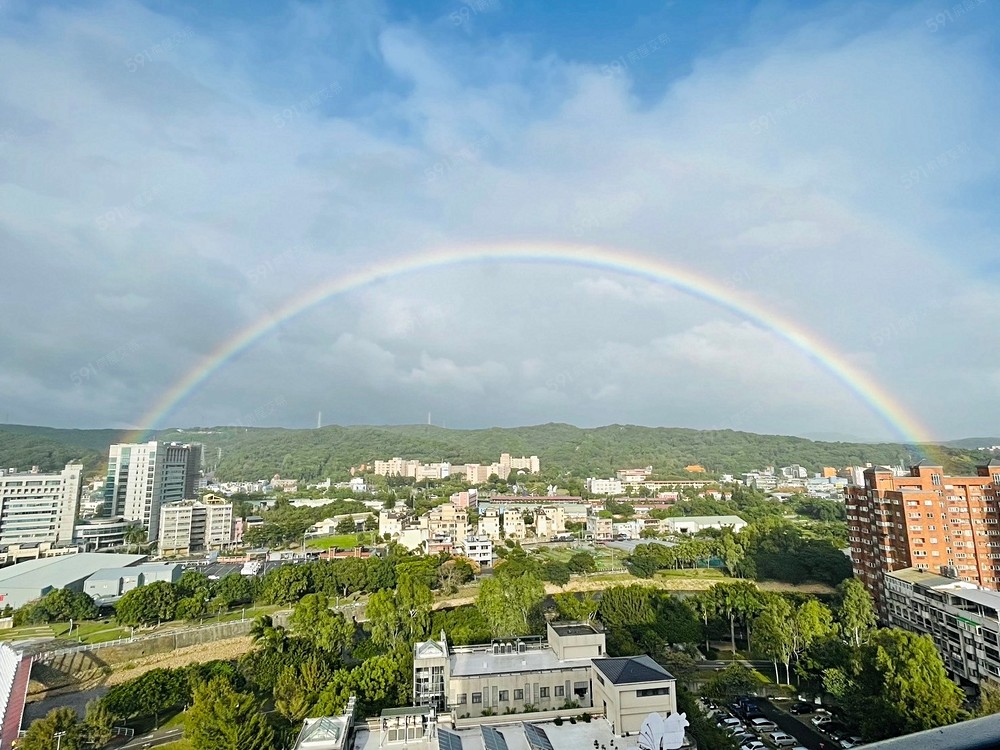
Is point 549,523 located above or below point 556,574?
above

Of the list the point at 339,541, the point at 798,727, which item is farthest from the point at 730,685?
the point at 339,541

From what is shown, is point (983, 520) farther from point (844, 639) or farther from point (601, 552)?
point (601, 552)

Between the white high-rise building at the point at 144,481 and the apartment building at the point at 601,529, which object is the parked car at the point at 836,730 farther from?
the white high-rise building at the point at 144,481

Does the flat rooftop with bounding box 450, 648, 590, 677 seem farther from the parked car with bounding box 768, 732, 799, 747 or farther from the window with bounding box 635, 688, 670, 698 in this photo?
the parked car with bounding box 768, 732, 799, 747

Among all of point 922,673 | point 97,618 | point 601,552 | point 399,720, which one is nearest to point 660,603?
point 922,673

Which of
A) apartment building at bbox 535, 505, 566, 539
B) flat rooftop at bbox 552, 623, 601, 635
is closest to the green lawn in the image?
apartment building at bbox 535, 505, 566, 539

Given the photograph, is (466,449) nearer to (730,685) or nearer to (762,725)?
(730,685)

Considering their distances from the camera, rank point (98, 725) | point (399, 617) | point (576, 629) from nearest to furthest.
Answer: point (98, 725) < point (576, 629) < point (399, 617)
